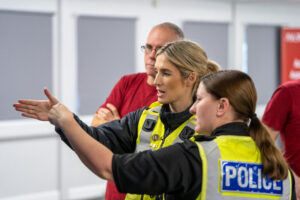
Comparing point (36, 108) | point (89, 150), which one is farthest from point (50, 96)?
point (89, 150)

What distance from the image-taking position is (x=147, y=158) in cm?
136

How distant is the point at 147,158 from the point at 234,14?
4201 mm

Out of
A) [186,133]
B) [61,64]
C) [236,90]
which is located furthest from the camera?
[61,64]

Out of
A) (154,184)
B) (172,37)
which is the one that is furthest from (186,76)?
(154,184)

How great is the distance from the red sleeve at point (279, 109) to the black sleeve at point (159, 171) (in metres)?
1.08

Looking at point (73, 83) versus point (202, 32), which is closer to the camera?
point (73, 83)

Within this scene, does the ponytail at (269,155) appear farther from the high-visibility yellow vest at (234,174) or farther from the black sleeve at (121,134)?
the black sleeve at (121,134)

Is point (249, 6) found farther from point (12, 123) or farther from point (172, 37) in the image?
point (172, 37)

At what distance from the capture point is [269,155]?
144cm

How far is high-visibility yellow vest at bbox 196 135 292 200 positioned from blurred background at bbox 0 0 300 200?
2777 mm

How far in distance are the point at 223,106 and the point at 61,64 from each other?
110 inches

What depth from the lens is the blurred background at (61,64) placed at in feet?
12.8

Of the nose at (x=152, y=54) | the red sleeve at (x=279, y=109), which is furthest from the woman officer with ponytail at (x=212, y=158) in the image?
the red sleeve at (x=279, y=109)

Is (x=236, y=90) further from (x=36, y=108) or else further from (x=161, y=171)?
(x=36, y=108)
